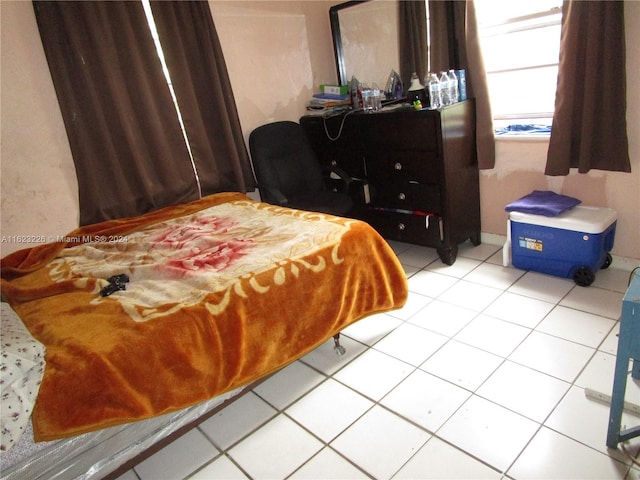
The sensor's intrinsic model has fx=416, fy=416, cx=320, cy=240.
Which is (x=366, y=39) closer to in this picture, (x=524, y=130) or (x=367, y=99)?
(x=367, y=99)

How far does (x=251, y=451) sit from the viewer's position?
1657 mm

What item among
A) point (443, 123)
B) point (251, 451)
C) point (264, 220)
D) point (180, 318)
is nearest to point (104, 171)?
point (264, 220)

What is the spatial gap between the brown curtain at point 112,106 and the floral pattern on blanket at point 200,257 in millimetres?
333

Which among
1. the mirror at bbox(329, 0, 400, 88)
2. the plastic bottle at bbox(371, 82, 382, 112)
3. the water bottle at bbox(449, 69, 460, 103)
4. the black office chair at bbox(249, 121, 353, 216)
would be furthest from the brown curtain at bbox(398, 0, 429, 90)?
the black office chair at bbox(249, 121, 353, 216)

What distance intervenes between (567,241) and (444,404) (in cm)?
133

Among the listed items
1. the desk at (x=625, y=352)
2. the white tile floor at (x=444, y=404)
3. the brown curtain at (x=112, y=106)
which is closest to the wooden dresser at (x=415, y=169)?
the white tile floor at (x=444, y=404)

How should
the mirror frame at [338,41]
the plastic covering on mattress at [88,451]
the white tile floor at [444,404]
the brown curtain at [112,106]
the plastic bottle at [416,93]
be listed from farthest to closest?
the mirror frame at [338,41], the plastic bottle at [416,93], the brown curtain at [112,106], the white tile floor at [444,404], the plastic covering on mattress at [88,451]

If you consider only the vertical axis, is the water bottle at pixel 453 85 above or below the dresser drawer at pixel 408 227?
above

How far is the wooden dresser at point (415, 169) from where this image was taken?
2.71m

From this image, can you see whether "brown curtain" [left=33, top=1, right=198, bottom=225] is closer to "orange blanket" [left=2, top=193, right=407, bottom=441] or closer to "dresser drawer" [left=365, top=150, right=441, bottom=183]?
"orange blanket" [left=2, top=193, right=407, bottom=441]

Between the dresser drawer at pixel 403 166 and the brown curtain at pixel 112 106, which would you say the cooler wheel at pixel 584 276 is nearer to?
the dresser drawer at pixel 403 166

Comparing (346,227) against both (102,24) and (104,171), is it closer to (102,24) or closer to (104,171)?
(104,171)

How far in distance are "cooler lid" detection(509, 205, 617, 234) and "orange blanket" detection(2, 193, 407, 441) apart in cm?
101

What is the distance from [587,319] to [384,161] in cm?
161
